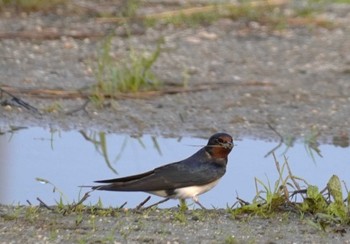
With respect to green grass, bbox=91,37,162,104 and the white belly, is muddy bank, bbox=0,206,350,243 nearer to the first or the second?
the white belly

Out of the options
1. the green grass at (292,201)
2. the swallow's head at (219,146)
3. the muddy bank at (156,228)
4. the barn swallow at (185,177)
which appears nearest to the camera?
the muddy bank at (156,228)

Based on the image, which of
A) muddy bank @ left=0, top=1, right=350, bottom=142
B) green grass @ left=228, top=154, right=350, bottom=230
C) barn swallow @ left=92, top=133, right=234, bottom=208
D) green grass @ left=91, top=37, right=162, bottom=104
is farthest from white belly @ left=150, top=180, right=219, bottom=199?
green grass @ left=91, top=37, right=162, bottom=104

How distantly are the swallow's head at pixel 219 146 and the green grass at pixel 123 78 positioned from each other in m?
2.01

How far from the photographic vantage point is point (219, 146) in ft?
16.7

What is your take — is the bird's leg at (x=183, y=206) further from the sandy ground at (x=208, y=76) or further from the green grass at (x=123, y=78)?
the green grass at (x=123, y=78)

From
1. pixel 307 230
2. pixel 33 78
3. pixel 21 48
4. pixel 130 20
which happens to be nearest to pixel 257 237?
pixel 307 230


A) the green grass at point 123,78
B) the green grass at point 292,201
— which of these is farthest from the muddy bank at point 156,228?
the green grass at point 123,78

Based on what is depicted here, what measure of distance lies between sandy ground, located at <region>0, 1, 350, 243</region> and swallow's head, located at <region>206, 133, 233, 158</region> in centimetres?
38

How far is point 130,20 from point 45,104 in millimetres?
2037

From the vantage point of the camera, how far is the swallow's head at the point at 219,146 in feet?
16.7

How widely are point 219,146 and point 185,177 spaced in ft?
0.87

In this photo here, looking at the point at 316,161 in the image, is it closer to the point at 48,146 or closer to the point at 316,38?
the point at 48,146

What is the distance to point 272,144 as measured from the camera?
652 cm

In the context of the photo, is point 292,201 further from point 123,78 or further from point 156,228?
point 123,78
